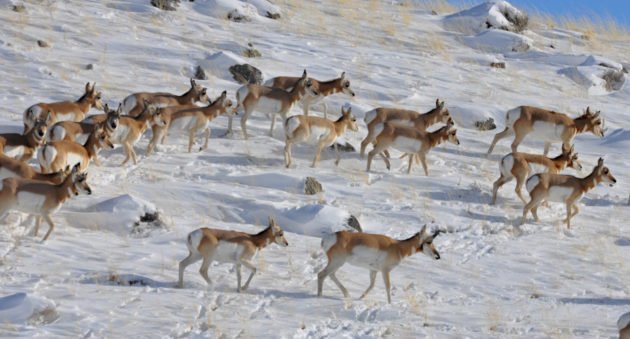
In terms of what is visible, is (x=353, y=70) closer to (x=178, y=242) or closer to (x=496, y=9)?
(x=496, y=9)

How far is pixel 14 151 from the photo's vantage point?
16.2 metres

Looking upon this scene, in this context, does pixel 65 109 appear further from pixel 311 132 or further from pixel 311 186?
pixel 311 186

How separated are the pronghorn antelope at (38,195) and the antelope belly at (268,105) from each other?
6.79 metres

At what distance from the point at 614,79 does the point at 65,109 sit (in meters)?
16.8

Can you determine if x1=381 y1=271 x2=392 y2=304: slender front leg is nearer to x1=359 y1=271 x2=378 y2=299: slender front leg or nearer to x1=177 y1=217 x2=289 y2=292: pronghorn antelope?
x1=359 y1=271 x2=378 y2=299: slender front leg

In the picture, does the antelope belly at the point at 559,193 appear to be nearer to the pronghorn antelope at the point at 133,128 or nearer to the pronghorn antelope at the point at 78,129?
the pronghorn antelope at the point at 133,128

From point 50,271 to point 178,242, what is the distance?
219 centimetres

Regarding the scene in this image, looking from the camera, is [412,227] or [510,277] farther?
[412,227]

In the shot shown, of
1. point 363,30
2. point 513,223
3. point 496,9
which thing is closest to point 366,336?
point 513,223

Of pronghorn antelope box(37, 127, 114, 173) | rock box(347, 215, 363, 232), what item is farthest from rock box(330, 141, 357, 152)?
pronghorn antelope box(37, 127, 114, 173)

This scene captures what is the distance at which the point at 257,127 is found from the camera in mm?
21094

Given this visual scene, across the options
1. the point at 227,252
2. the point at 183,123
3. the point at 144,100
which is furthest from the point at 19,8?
the point at 227,252

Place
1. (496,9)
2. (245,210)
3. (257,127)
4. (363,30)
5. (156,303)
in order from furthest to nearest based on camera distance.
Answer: (496,9) < (363,30) < (257,127) < (245,210) < (156,303)

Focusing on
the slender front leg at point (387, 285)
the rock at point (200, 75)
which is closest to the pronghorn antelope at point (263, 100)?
the rock at point (200, 75)
